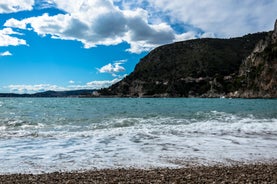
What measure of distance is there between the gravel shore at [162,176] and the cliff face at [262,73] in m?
149

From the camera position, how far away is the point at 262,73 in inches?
6078

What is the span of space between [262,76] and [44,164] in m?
158

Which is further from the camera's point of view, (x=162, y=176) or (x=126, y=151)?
(x=126, y=151)

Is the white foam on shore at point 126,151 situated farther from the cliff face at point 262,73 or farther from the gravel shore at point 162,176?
the cliff face at point 262,73

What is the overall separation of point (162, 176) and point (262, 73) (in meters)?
159

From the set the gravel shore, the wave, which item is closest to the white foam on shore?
the gravel shore

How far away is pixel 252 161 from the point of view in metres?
12.4

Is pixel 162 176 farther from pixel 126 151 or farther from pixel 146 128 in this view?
pixel 146 128

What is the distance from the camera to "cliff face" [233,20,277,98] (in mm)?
148625

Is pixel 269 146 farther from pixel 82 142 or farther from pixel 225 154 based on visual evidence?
pixel 82 142

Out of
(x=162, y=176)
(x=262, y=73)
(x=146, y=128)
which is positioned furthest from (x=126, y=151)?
(x=262, y=73)

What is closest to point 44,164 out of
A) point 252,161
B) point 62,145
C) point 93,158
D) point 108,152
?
point 93,158

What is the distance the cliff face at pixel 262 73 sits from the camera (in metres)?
149

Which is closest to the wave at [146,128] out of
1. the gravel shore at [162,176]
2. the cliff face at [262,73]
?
the gravel shore at [162,176]
